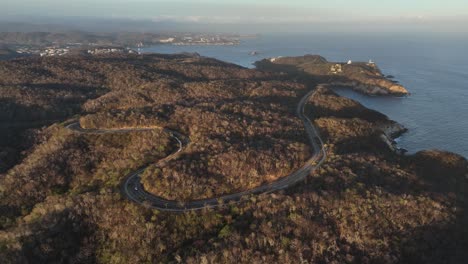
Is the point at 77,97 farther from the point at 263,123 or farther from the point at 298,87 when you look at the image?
the point at 298,87

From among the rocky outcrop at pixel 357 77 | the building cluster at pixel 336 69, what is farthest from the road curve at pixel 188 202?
the building cluster at pixel 336 69

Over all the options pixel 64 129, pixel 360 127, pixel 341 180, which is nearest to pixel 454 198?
pixel 341 180

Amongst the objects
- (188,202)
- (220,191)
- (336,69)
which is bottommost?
(188,202)

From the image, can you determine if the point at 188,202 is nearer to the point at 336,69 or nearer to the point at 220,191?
the point at 220,191

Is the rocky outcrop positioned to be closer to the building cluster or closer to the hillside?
the building cluster

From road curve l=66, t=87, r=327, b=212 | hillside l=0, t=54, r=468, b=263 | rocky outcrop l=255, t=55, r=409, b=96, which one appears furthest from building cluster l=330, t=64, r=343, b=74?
road curve l=66, t=87, r=327, b=212

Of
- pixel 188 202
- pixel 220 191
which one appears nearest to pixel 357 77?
pixel 220 191

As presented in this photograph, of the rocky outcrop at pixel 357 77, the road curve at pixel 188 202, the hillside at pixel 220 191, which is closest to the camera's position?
the hillside at pixel 220 191

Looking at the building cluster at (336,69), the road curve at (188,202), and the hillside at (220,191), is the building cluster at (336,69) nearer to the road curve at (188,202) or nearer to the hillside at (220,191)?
the hillside at (220,191)
